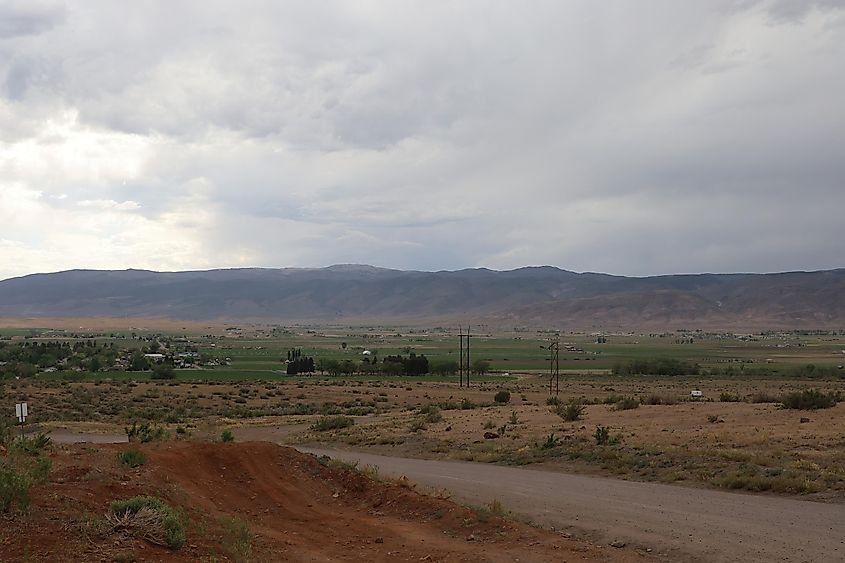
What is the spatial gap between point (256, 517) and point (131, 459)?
307cm

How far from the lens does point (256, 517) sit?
52.6ft

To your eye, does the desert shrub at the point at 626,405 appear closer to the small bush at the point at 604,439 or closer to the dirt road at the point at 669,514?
the small bush at the point at 604,439

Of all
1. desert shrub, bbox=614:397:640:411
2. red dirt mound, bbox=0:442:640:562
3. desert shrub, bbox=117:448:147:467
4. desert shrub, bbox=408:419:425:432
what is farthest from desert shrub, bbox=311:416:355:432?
desert shrub, bbox=117:448:147:467

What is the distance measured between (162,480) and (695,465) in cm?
1511

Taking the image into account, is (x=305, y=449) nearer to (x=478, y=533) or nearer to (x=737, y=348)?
(x=478, y=533)

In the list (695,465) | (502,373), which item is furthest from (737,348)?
(695,465)

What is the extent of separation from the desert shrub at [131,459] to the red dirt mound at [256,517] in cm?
19

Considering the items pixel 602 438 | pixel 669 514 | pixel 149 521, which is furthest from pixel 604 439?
pixel 149 521

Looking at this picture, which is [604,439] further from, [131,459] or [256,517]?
[131,459]

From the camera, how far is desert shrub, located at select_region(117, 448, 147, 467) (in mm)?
16766

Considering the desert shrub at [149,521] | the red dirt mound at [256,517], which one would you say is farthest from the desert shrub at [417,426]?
the desert shrub at [149,521]

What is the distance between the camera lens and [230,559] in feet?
39.6

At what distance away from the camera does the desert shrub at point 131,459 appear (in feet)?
55.0

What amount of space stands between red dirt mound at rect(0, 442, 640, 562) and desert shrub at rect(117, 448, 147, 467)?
188mm
